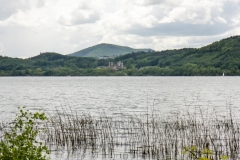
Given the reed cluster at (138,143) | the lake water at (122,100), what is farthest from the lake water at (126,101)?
the reed cluster at (138,143)

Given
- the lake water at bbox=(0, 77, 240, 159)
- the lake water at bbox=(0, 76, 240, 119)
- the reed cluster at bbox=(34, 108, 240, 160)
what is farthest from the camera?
the lake water at bbox=(0, 76, 240, 119)

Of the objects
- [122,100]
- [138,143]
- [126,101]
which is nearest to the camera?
[138,143]

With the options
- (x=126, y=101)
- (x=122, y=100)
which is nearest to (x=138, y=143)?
(x=126, y=101)

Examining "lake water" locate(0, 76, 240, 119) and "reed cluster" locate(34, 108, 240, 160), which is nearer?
"reed cluster" locate(34, 108, 240, 160)

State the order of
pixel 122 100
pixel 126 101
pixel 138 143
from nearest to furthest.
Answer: pixel 138 143, pixel 126 101, pixel 122 100

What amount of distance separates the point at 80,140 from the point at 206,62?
6988 inches

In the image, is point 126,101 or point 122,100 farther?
point 122,100

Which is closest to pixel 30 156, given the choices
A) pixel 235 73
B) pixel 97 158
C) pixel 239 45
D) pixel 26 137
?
pixel 26 137

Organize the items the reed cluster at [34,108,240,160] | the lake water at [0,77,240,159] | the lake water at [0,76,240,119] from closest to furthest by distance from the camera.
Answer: the reed cluster at [34,108,240,160] < the lake water at [0,77,240,159] < the lake water at [0,76,240,119]

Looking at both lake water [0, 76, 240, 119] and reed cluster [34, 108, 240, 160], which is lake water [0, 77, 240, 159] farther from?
reed cluster [34, 108, 240, 160]

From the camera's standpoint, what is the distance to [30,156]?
8344 millimetres

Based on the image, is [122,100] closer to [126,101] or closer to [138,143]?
[126,101]

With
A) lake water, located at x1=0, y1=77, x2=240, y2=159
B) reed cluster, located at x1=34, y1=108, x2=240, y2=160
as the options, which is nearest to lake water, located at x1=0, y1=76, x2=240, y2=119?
lake water, located at x1=0, y1=77, x2=240, y2=159

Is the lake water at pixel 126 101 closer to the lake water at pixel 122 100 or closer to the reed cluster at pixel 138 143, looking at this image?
the lake water at pixel 122 100
